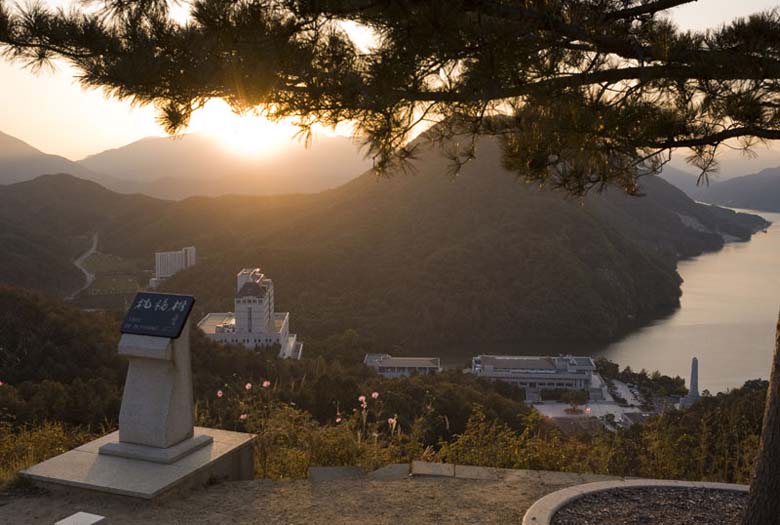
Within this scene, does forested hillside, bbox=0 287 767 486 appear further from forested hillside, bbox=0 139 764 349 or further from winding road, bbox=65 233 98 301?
winding road, bbox=65 233 98 301

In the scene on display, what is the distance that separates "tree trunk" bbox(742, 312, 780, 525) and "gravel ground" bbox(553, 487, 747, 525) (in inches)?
9.3

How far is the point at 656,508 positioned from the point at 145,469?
229 centimetres

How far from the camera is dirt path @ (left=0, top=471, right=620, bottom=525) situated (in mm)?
2902

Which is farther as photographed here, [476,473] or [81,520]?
[476,473]

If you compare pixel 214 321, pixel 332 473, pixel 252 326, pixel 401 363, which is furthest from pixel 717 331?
pixel 332 473

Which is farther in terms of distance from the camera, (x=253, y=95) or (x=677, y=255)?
(x=677, y=255)

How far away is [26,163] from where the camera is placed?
11188 cm

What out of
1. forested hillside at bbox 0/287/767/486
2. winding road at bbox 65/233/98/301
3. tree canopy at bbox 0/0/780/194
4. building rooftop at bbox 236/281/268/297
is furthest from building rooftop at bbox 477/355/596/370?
tree canopy at bbox 0/0/780/194

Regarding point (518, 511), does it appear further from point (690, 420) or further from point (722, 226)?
point (722, 226)

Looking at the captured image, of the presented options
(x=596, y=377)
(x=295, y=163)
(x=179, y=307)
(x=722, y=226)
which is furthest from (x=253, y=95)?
(x=295, y=163)

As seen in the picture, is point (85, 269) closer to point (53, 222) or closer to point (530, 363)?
point (53, 222)

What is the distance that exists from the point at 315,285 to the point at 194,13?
39198 mm

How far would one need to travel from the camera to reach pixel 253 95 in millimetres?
2504

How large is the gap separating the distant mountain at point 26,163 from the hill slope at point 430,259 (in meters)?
60.3
